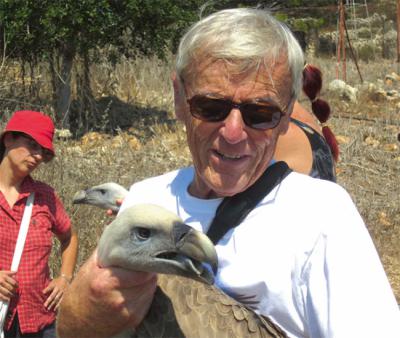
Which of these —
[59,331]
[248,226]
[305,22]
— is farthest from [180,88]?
[305,22]

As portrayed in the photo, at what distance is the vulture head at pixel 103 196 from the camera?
4816 mm

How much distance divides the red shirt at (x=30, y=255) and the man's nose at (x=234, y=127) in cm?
202

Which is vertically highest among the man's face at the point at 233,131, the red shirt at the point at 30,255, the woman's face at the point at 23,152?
the man's face at the point at 233,131

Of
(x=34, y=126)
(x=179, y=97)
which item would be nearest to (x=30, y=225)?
(x=34, y=126)

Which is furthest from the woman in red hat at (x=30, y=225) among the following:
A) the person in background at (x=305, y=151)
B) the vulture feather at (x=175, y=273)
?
the vulture feather at (x=175, y=273)

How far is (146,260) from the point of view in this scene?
6.01 ft

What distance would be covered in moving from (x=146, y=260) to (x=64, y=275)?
2.31 metres

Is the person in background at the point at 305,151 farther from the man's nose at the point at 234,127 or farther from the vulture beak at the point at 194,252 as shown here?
the vulture beak at the point at 194,252

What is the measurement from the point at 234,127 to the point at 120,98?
10273 mm

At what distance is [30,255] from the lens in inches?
146

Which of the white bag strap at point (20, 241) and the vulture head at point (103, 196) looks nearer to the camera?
the white bag strap at point (20, 241)

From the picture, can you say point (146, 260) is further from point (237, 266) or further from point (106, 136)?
point (106, 136)

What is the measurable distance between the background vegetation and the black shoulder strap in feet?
14.3

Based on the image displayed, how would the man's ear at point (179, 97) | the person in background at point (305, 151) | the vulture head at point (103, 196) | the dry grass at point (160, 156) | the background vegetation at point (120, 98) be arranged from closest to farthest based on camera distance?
the man's ear at point (179, 97), the person in background at point (305, 151), the vulture head at point (103, 196), the dry grass at point (160, 156), the background vegetation at point (120, 98)
